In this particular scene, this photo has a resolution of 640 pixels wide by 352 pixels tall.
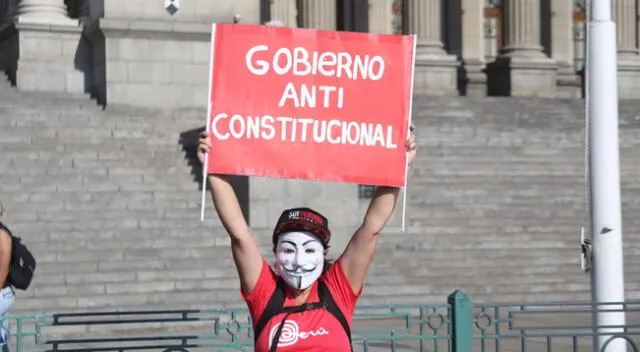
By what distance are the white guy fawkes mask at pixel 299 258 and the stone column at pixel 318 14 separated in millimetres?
29497

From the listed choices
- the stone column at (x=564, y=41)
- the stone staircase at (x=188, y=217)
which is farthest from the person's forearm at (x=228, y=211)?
the stone column at (x=564, y=41)

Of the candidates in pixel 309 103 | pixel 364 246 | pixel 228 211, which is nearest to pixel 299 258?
pixel 364 246

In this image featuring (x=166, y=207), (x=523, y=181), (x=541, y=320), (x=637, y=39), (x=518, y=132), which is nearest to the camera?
(x=541, y=320)

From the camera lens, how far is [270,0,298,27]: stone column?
36188 millimetres

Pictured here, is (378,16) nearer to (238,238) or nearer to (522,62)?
(522,62)

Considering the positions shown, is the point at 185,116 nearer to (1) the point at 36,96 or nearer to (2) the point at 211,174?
(1) the point at 36,96

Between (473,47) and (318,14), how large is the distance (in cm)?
508

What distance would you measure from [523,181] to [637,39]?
15.7 meters

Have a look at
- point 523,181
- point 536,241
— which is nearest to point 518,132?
point 523,181

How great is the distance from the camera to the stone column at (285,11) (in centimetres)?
3619

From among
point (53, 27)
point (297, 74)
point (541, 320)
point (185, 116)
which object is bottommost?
point (541, 320)

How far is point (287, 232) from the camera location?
6.38 metres

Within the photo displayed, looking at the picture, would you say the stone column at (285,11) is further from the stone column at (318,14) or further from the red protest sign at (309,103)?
the red protest sign at (309,103)

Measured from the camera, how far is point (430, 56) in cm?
3475
